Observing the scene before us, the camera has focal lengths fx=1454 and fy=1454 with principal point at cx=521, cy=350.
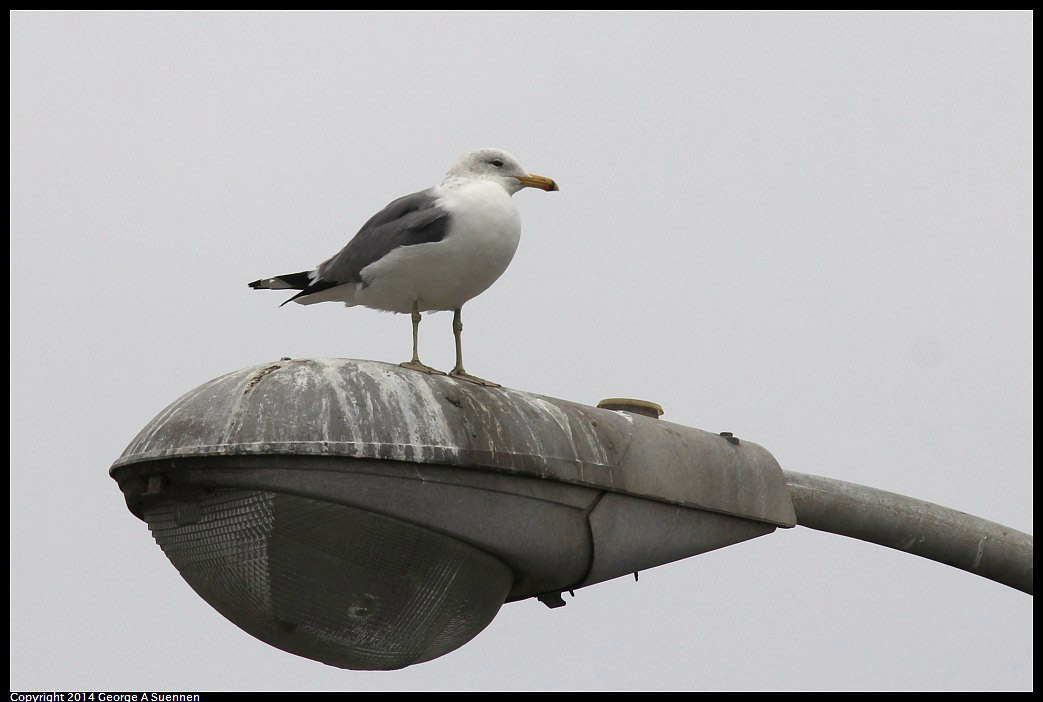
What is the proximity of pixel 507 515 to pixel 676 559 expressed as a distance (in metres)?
1.02

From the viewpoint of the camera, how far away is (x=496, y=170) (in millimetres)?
6883

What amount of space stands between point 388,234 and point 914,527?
8.59 feet

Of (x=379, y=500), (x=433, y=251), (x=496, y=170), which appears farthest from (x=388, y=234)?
(x=379, y=500)

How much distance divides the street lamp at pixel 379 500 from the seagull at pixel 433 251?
1.04 metres

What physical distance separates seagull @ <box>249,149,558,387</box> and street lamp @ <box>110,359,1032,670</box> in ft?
3.41

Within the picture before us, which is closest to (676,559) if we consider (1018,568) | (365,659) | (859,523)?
(859,523)

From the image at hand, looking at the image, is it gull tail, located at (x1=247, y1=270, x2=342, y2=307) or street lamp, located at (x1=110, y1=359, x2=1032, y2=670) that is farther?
gull tail, located at (x1=247, y1=270, x2=342, y2=307)

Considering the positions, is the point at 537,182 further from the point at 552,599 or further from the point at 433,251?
the point at 552,599

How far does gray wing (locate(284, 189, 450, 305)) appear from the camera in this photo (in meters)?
6.30

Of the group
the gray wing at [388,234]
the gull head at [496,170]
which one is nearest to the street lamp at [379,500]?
the gray wing at [388,234]

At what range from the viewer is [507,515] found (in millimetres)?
→ 4953

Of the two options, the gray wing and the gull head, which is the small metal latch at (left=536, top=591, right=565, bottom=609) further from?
the gull head

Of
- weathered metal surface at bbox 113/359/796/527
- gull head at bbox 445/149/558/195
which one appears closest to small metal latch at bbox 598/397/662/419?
weathered metal surface at bbox 113/359/796/527

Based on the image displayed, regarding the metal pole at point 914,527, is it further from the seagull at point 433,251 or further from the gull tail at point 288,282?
the gull tail at point 288,282
